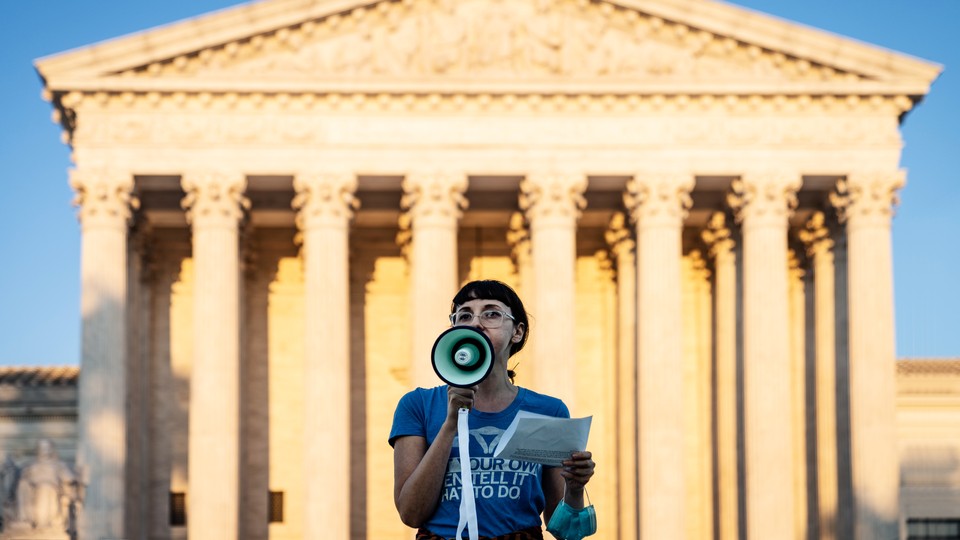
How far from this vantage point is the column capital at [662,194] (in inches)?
1736

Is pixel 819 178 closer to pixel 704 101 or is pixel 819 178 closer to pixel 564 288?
pixel 704 101

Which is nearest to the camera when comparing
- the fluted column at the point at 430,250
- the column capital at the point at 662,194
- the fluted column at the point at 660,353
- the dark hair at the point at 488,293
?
the dark hair at the point at 488,293

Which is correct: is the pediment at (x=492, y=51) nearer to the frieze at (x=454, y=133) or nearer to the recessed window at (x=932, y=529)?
the frieze at (x=454, y=133)

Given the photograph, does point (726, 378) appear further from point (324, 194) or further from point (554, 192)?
point (324, 194)

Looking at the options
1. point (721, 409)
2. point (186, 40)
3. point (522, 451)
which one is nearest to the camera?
point (522, 451)

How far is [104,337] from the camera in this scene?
4322 cm

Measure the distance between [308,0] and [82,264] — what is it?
10.3 meters

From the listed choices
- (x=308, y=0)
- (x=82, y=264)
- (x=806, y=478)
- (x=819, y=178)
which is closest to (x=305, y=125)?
(x=308, y=0)

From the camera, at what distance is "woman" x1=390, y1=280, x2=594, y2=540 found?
754 centimetres

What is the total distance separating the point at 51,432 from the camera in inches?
1927

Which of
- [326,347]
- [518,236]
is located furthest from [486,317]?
[518,236]

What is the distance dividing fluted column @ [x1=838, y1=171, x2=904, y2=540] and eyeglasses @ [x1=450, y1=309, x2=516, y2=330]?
124ft

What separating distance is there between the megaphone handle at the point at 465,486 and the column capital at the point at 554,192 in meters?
36.8

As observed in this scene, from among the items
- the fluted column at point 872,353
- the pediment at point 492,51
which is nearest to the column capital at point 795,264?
the fluted column at point 872,353
